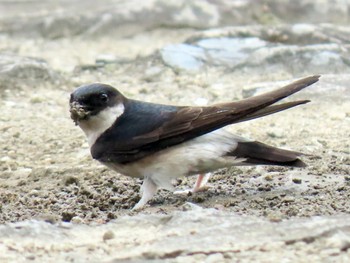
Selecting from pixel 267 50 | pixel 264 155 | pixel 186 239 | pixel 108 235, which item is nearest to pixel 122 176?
pixel 264 155

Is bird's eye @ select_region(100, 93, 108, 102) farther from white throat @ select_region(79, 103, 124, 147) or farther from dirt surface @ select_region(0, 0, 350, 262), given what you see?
dirt surface @ select_region(0, 0, 350, 262)

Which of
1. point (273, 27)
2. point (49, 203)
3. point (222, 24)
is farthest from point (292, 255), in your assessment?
point (222, 24)

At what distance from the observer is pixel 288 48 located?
7422mm

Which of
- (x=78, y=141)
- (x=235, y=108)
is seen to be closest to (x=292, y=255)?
(x=235, y=108)

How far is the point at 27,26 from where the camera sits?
8641 millimetres

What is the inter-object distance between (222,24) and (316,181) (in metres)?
3.60

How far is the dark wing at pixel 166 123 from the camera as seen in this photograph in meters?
4.90

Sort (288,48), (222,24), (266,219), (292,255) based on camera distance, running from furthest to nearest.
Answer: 1. (222,24)
2. (288,48)
3. (266,219)
4. (292,255)

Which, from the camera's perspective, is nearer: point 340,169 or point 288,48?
point 340,169

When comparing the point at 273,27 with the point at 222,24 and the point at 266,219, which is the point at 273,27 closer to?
the point at 222,24

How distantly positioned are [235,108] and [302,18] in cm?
405

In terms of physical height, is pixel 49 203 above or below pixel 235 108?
below

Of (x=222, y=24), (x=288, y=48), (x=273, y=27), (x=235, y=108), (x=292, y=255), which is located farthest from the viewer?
(x=222, y=24)

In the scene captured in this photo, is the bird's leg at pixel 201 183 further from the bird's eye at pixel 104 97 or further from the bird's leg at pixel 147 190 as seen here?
the bird's eye at pixel 104 97
